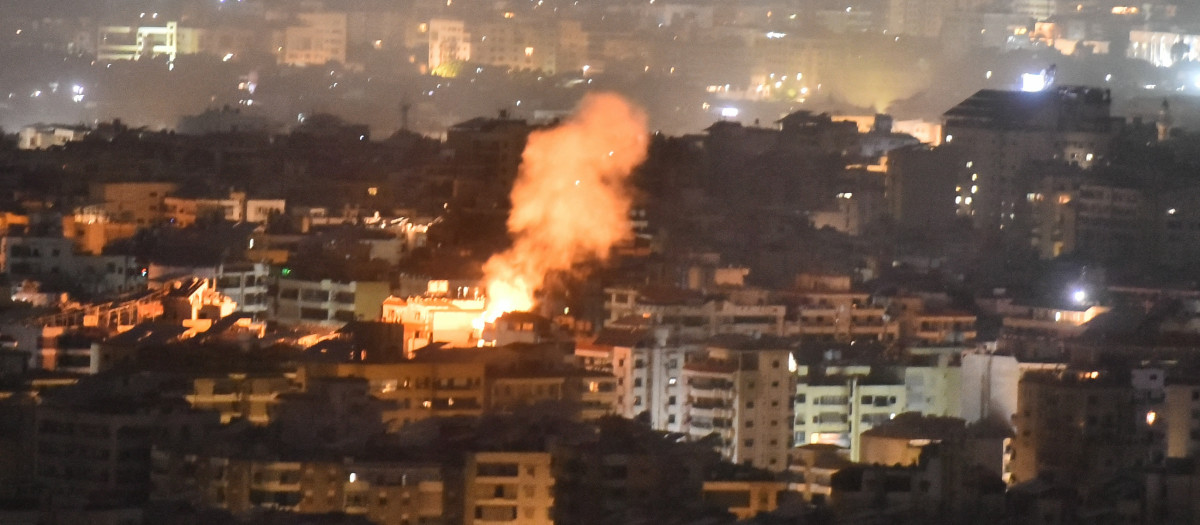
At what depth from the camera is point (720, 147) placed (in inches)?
1289

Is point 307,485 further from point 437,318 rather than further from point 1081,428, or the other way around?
point 437,318

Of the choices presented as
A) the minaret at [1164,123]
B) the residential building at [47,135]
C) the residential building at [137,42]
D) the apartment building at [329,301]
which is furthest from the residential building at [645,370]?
the residential building at [137,42]

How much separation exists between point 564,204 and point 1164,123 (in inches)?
579

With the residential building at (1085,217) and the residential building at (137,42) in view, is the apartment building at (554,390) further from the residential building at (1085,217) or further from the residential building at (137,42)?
the residential building at (137,42)

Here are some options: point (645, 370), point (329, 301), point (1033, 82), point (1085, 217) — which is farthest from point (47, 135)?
point (645, 370)

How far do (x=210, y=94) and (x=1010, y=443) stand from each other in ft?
85.6

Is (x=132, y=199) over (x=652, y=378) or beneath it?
Answer: over

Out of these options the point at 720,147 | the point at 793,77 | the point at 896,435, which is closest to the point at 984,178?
the point at 720,147

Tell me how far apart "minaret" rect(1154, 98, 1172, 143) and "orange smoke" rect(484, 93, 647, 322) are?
9.35 meters

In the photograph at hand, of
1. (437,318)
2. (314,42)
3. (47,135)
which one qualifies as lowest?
(437,318)

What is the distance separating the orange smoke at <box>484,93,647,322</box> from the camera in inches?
784

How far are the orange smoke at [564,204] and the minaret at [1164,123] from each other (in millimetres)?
9352

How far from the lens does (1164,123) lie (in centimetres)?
3594

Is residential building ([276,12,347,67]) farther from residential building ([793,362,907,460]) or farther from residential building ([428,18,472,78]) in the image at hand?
residential building ([793,362,907,460])
